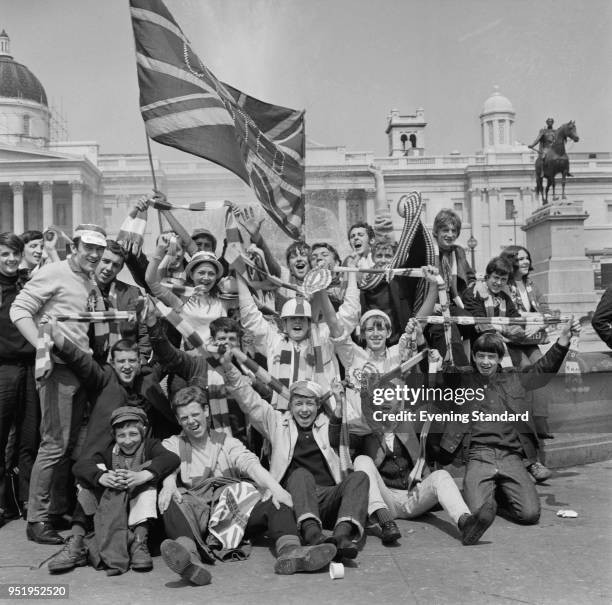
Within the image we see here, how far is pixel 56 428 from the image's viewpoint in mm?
4617

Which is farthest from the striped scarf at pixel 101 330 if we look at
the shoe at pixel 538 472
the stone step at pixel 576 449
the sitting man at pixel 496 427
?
the stone step at pixel 576 449

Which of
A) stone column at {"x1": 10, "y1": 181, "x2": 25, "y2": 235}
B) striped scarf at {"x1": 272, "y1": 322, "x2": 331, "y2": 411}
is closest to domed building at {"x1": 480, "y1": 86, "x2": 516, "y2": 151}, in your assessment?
stone column at {"x1": 10, "y1": 181, "x2": 25, "y2": 235}

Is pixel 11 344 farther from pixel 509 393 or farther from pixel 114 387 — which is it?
pixel 509 393

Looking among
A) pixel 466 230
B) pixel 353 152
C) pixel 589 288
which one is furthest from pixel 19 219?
pixel 589 288

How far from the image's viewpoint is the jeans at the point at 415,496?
443 cm

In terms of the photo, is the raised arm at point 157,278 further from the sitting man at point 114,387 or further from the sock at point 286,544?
the sock at point 286,544

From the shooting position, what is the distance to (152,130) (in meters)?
6.04

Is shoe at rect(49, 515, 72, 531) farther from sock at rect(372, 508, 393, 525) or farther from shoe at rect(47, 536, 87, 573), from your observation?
sock at rect(372, 508, 393, 525)

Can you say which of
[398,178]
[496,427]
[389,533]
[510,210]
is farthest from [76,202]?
[389,533]

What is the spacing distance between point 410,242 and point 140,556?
9.41 feet

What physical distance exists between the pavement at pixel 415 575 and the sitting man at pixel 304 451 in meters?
0.31

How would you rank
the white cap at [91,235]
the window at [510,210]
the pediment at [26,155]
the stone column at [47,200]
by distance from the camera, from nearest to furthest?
the white cap at [91,235]
the pediment at [26,155]
the stone column at [47,200]
the window at [510,210]

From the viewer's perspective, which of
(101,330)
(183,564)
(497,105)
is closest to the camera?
(183,564)

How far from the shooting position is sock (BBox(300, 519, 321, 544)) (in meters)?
4.04
